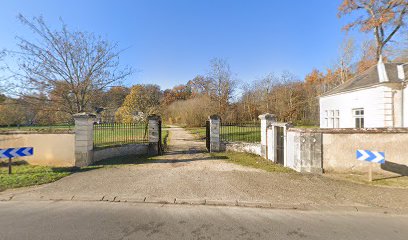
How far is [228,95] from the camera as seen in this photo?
2330 cm

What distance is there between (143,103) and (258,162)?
53.4ft

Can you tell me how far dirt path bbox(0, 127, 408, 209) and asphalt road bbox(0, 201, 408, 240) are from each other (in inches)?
17.7

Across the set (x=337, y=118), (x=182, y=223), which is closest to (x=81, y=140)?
(x=182, y=223)

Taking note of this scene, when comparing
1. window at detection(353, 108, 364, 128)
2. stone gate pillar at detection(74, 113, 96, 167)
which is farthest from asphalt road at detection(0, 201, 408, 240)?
window at detection(353, 108, 364, 128)

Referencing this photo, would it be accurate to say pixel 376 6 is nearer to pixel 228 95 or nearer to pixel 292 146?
pixel 228 95

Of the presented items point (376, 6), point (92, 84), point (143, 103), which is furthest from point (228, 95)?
point (376, 6)

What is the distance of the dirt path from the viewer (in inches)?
191

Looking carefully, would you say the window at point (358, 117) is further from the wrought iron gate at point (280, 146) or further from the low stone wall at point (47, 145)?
the low stone wall at point (47, 145)

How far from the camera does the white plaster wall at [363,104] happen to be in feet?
37.9

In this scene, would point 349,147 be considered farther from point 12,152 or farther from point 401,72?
point 12,152

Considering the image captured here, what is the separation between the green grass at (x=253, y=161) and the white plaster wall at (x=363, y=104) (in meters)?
7.99

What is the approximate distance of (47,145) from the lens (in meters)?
8.23

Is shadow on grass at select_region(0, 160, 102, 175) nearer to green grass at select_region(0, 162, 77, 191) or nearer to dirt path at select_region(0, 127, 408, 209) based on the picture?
green grass at select_region(0, 162, 77, 191)

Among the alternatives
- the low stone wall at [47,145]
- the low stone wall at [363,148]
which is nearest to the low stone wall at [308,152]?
the low stone wall at [363,148]
